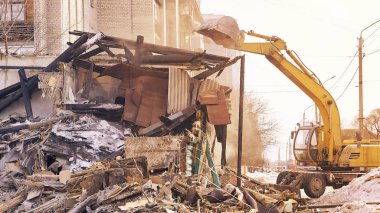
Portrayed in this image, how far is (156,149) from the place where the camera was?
42.7ft

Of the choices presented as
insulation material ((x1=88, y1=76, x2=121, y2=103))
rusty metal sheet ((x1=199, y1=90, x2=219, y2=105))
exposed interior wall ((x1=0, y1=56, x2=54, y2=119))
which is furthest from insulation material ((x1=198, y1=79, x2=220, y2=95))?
exposed interior wall ((x1=0, y1=56, x2=54, y2=119))

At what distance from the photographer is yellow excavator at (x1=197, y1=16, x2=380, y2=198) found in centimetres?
1753

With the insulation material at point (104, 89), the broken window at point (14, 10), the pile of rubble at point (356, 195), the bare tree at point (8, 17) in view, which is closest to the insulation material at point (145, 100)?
the insulation material at point (104, 89)

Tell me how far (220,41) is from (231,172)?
12.5 feet

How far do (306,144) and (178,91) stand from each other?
6.00 m

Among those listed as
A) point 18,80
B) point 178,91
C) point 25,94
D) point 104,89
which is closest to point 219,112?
point 178,91

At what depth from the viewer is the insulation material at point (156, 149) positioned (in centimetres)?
1290

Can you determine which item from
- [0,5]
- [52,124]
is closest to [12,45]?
[0,5]

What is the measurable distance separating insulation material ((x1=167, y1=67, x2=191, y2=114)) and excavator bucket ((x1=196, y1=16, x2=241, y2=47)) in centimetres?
162

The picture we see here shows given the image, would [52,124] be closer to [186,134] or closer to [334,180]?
[186,134]

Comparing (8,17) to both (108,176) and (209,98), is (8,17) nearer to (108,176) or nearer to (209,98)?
(209,98)

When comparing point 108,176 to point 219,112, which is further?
point 219,112

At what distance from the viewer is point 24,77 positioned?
1698 cm

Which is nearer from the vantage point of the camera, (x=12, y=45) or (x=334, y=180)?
(x=334, y=180)
